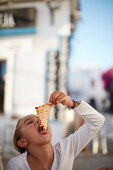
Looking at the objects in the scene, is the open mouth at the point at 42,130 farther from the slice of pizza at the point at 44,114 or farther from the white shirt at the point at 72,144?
the white shirt at the point at 72,144

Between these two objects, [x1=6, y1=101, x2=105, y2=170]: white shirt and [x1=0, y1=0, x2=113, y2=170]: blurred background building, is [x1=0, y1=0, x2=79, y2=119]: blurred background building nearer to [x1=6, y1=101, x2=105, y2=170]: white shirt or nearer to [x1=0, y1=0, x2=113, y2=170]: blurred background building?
[x1=0, y1=0, x2=113, y2=170]: blurred background building

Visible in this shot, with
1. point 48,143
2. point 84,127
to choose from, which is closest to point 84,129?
point 84,127

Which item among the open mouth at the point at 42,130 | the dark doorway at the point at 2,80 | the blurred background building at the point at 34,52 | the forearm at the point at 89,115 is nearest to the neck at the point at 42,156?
the open mouth at the point at 42,130

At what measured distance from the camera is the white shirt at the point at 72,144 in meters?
1.48

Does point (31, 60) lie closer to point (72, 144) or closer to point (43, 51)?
point (43, 51)

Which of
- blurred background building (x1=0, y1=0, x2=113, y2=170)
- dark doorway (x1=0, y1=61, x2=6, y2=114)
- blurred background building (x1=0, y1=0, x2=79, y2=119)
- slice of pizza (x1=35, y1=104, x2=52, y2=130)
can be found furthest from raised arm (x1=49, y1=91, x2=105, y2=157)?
dark doorway (x1=0, y1=61, x2=6, y2=114)

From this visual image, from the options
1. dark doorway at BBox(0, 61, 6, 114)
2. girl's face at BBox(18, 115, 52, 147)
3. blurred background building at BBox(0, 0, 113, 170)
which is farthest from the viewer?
dark doorway at BBox(0, 61, 6, 114)

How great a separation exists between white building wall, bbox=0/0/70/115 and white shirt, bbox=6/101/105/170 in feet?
12.6

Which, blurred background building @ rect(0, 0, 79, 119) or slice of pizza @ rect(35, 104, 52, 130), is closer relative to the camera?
slice of pizza @ rect(35, 104, 52, 130)

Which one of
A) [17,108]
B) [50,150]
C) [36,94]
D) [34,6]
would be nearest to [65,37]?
[34,6]

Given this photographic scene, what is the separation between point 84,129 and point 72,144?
128mm

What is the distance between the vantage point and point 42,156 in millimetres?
1493

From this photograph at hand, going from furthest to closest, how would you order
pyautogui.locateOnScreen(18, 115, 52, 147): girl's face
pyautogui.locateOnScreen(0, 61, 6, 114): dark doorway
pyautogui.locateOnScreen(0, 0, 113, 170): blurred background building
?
pyautogui.locateOnScreen(0, 61, 6, 114): dark doorway, pyautogui.locateOnScreen(0, 0, 113, 170): blurred background building, pyautogui.locateOnScreen(18, 115, 52, 147): girl's face

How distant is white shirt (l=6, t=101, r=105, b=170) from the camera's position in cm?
148
